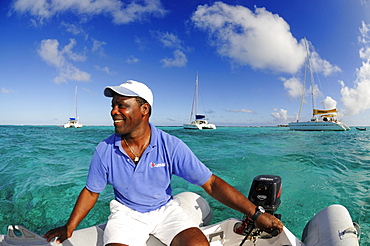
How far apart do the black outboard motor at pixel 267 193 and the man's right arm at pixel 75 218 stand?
4.68ft

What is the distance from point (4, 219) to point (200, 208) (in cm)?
364

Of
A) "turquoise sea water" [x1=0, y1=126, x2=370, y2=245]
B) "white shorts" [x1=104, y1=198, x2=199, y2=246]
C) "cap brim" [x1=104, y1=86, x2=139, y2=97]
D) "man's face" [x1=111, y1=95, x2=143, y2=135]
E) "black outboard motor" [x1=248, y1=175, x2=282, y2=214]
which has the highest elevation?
"cap brim" [x1=104, y1=86, x2=139, y2=97]

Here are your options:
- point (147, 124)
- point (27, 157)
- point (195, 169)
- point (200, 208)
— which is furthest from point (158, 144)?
point (27, 157)

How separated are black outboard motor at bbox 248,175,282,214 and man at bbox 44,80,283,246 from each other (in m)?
0.41

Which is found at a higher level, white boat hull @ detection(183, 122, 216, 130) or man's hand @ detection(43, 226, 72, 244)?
white boat hull @ detection(183, 122, 216, 130)

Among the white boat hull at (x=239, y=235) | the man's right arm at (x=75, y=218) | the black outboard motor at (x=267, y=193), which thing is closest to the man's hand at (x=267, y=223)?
the white boat hull at (x=239, y=235)

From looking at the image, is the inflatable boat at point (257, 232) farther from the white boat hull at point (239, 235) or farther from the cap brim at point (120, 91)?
the cap brim at point (120, 91)

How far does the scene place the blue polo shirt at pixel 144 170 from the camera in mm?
1891

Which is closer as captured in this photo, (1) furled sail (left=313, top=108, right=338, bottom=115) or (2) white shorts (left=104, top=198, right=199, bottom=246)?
(2) white shorts (left=104, top=198, right=199, bottom=246)

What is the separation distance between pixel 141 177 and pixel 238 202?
0.77 meters

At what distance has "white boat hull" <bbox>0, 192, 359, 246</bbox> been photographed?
1823mm

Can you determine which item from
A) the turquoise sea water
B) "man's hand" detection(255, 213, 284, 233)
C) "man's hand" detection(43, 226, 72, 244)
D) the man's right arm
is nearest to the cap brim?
the man's right arm

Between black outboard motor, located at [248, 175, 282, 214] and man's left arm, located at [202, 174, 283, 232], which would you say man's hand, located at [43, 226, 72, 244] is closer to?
man's left arm, located at [202, 174, 283, 232]

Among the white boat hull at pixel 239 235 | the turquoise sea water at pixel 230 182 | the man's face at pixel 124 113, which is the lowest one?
the turquoise sea water at pixel 230 182
